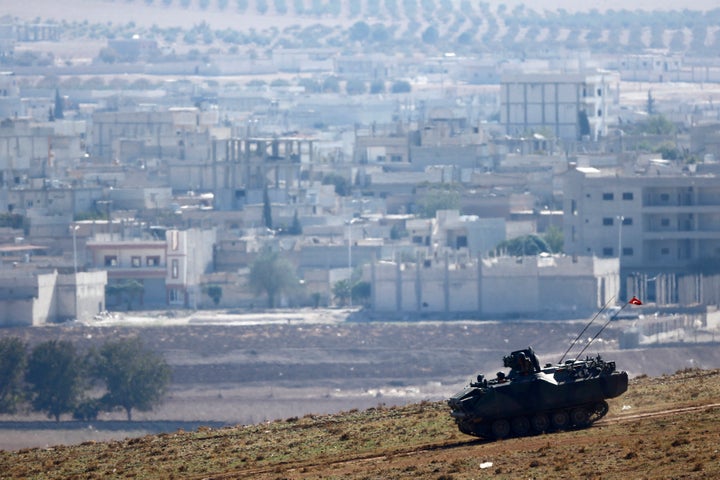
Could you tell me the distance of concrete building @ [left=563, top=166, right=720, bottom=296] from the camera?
93.4m

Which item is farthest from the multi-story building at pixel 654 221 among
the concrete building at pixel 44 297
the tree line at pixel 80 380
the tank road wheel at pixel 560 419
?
the tank road wheel at pixel 560 419

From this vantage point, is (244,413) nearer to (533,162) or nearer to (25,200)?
(25,200)

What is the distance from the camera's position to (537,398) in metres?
36.7

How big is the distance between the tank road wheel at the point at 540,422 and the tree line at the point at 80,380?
115ft

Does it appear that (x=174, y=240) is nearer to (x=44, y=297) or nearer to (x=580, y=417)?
(x=44, y=297)

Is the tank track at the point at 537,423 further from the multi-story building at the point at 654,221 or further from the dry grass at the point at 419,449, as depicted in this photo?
the multi-story building at the point at 654,221

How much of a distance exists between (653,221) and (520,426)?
188ft

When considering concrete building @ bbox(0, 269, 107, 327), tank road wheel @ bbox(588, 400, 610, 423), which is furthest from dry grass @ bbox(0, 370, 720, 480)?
concrete building @ bbox(0, 269, 107, 327)

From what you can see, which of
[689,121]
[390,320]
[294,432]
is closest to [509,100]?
[689,121]

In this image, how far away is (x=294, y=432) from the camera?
40812mm

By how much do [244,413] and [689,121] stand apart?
3966 inches

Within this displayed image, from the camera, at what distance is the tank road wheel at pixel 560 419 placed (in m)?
36.9

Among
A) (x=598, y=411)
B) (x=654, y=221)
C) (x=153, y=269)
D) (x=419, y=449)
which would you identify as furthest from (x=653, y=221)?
(x=419, y=449)

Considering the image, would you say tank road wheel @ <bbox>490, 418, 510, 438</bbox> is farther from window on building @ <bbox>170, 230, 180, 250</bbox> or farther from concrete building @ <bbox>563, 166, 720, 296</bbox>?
window on building @ <bbox>170, 230, 180, 250</bbox>
